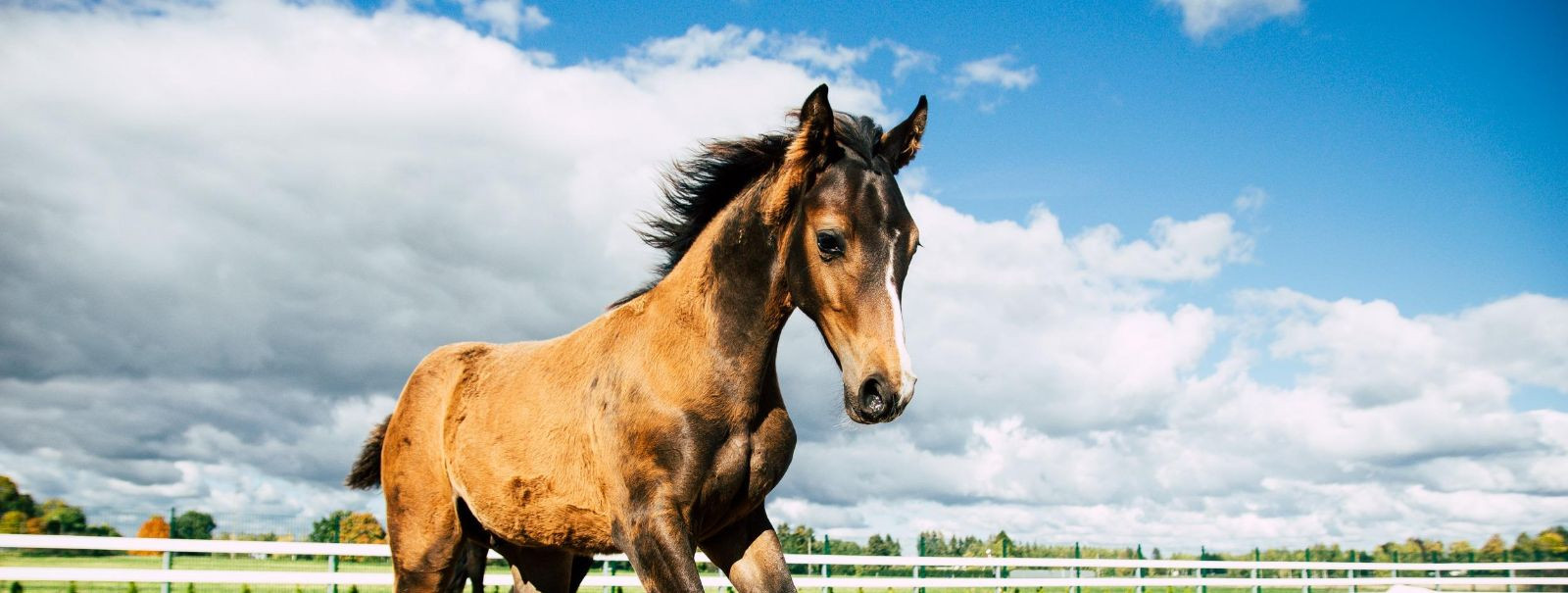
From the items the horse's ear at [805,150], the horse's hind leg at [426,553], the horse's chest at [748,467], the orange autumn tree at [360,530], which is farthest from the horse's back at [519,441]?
the orange autumn tree at [360,530]

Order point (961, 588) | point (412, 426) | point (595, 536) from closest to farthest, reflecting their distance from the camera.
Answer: point (595, 536)
point (412, 426)
point (961, 588)

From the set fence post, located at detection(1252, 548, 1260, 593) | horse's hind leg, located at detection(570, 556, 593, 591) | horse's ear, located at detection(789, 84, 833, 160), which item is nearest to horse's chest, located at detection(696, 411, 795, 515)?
horse's ear, located at detection(789, 84, 833, 160)

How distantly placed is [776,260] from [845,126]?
0.54m

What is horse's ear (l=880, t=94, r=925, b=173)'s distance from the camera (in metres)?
3.98

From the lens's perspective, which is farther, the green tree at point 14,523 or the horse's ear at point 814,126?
the green tree at point 14,523

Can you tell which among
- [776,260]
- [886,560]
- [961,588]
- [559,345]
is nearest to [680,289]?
[776,260]

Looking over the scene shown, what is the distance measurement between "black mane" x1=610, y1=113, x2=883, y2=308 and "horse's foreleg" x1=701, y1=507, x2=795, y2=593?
1.10m

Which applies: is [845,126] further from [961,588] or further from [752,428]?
[961,588]

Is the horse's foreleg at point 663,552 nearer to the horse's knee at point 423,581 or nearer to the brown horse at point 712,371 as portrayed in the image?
the brown horse at point 712,371

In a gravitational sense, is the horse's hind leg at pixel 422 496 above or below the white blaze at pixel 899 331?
below

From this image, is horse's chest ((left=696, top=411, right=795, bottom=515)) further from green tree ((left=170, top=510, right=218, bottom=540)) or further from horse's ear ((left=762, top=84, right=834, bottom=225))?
green tree ((left=170, top=510, right=218, bottom=540))

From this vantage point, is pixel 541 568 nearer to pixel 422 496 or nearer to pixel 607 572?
pixel 422 496

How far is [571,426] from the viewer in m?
4.17

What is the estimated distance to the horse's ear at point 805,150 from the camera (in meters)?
3.73
